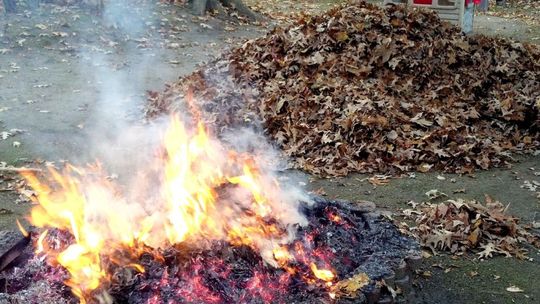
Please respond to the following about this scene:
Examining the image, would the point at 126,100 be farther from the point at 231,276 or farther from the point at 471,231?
the point at 231,276

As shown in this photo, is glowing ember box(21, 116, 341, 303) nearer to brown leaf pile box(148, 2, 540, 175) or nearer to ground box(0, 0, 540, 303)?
ground box(0, 0, 540, 303)

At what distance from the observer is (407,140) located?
829cm

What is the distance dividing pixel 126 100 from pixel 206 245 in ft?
23.8

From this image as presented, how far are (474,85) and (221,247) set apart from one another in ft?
22.4

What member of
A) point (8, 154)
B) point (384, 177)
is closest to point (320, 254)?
point (384, 177)

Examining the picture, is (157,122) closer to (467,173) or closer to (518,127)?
(467,173)

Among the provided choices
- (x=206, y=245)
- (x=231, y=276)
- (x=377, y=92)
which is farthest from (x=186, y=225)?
(x=377, y=92)

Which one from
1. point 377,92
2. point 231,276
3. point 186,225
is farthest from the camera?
point 377,92

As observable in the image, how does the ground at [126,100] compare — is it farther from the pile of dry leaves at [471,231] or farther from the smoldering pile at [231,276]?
the smoldering pile at [231,276]

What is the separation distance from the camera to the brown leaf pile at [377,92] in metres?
8.20

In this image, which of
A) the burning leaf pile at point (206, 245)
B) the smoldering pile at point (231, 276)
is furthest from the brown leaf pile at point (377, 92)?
the smoldering pile at point (231, 276)

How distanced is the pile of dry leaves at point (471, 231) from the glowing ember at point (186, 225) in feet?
5.81

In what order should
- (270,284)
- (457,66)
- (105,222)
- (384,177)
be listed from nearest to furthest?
(270,284), (105,222), (384,177), (457,66)

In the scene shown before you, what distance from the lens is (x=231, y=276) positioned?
13.5 ft
